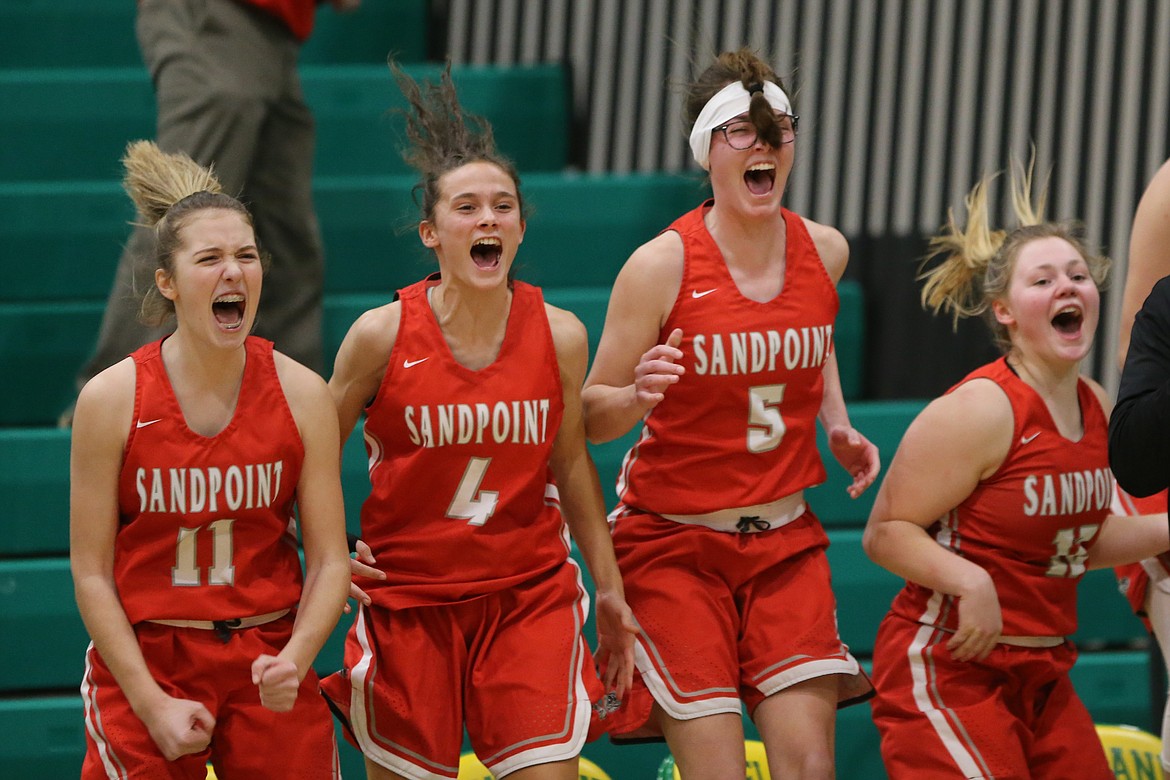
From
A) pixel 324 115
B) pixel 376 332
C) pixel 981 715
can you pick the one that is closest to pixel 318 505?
pixel 376 332

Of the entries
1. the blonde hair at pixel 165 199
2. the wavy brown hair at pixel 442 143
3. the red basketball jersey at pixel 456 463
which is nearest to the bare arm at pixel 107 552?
the blonde hair at pixel 165 199

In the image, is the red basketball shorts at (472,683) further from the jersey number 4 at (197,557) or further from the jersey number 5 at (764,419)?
the jersey number 5 at (764,419)

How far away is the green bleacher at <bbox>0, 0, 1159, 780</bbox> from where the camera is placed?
407cm

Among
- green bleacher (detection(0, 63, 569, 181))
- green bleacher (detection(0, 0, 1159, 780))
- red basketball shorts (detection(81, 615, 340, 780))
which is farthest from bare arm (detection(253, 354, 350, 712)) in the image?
green bleacher (detection(0, 63, 569, 181))

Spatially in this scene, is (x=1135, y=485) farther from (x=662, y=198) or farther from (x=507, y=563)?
(x=662, y=198)

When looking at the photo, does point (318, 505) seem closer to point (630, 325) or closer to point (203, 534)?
point (203, 534)

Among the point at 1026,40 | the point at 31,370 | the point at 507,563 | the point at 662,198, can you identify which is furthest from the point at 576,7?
the point at 507,563

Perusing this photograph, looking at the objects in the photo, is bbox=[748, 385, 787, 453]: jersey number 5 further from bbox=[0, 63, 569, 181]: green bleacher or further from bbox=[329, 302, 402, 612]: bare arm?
bbox=[0, 63, 569, 181]: green bleacher

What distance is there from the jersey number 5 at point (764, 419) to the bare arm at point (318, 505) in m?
0.82

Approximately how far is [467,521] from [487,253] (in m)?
0.52

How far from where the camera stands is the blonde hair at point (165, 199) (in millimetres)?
2840

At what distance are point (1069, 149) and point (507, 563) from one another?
2.98m

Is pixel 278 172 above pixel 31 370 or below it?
above

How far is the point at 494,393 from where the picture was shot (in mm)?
2939
